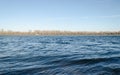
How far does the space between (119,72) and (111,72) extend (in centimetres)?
44

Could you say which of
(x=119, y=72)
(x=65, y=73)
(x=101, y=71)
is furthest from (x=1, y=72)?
(x=119, y=72)

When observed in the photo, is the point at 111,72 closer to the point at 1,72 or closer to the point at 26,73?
Answer: the point at 26,73

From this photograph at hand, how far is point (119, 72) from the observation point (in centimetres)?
934

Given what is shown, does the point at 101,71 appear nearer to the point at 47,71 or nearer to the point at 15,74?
the point at 47,71

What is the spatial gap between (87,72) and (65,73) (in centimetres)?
131

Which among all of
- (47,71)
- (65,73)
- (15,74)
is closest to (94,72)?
(65,73)

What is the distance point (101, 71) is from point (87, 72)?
2.99 feet

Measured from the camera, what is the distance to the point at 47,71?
9.55 m

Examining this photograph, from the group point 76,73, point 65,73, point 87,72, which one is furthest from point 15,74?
point 87,72

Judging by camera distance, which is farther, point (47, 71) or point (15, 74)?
point (47, 71)

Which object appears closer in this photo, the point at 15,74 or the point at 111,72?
the point at 15,74

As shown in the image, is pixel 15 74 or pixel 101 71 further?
→ pixel 101 71

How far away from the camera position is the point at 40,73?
9.13 metres

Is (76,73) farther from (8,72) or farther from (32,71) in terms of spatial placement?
(8,72)
